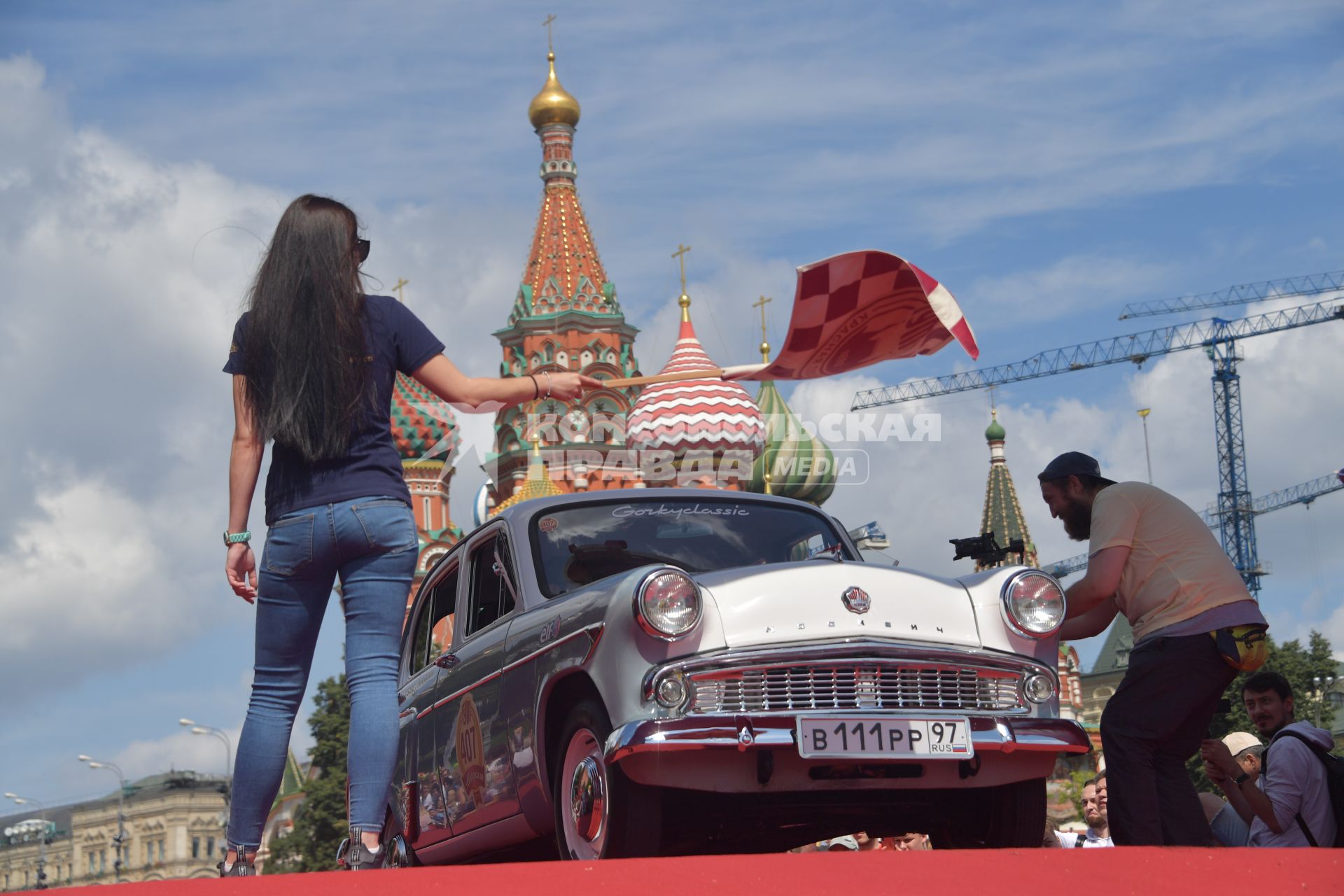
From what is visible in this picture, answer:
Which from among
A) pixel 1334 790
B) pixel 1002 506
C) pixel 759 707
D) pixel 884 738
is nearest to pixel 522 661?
pixel 759 707

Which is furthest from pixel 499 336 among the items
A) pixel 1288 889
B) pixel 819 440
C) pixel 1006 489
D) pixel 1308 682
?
pixel 1288 889

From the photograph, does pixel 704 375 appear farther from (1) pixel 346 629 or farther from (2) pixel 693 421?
(2) pixel 693 421

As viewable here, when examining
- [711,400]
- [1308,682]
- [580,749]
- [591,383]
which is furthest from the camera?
[1308,682]

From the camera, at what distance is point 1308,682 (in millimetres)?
49000

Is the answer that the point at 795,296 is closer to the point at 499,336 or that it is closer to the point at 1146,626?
the point at 1146,626

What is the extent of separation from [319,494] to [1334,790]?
4.10 meters

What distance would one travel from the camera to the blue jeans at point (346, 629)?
19.8 feet

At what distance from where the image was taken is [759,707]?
248 inches

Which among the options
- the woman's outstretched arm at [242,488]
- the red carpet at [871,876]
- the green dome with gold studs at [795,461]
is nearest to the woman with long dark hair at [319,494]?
the woman's outstretched arm at [242,488]

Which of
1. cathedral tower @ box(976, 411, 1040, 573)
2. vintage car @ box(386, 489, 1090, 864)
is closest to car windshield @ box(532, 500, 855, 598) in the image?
vintage car @ box(386, 489, 1090, 864)

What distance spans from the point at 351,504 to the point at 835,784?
190 centimetres

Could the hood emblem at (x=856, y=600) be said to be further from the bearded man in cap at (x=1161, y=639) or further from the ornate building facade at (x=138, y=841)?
the ornate building facade at (x=138, y=841)

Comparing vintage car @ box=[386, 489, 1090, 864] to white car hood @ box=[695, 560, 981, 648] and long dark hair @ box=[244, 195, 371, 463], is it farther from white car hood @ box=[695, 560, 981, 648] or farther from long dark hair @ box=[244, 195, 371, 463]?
long dark hair @ box=[244, 195, 371, 463]

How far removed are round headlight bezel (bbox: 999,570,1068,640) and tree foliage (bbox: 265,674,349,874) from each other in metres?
47.0
